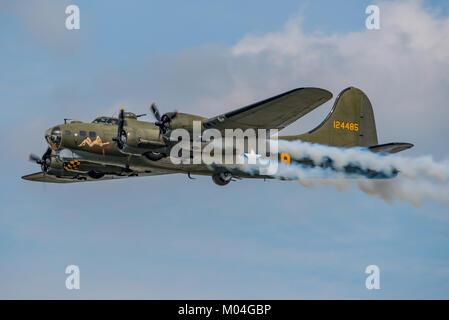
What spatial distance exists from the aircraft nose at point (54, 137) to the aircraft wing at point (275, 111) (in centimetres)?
584

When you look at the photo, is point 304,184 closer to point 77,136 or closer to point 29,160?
point 77,136

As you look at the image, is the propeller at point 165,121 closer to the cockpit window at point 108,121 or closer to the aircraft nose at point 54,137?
the cockpit window at point 108,121

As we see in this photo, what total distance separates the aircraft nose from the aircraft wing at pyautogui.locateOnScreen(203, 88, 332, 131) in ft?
19.2

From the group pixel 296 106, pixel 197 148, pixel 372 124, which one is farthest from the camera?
pixel 372 124

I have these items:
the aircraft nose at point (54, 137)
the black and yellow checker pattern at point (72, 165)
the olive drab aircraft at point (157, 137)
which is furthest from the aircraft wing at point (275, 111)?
the black and yellow checker pattern at point (72, 165)

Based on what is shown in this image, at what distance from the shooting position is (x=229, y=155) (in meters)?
29.8

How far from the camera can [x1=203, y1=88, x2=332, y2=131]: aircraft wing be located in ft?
84.9

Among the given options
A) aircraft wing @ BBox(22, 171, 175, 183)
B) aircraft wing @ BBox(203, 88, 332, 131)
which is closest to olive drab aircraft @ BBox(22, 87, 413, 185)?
aircraft wing @ BBox(203, 88, 332, 131)

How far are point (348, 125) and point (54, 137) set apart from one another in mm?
13777

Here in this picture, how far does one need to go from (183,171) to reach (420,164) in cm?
1033

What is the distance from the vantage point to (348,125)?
33.5 meters

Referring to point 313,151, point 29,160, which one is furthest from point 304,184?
point 29,160

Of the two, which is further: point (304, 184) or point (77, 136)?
point (304, 184)

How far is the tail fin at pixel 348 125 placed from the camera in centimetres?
3297
